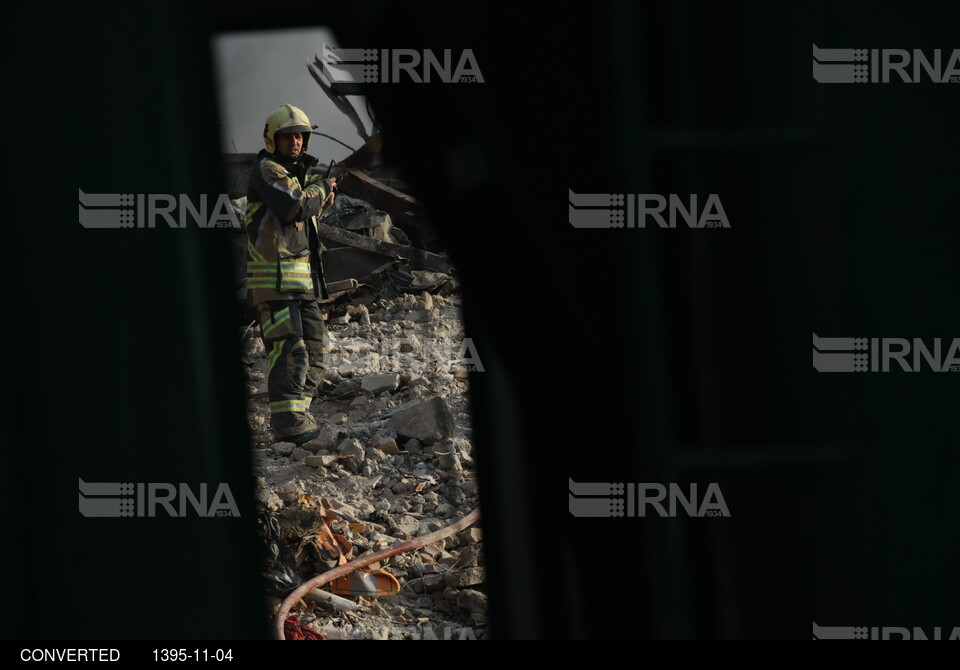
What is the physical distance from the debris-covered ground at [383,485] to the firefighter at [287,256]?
51 centimetres

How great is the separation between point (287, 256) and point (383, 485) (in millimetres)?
1500

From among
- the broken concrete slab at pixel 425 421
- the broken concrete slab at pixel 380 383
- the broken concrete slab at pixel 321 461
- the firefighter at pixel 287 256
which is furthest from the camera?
the broken concrete slab at pixel 380 383

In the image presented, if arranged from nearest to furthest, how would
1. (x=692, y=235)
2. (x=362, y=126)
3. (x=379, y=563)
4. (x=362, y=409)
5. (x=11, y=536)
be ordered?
(x=11, y=536)
(x=692, y=235)
(x=379, y=563)
(x=362, y=409)
(x=362, y=126)

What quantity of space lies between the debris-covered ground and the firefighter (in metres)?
0.51

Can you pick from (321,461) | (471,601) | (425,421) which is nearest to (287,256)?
(321,461)

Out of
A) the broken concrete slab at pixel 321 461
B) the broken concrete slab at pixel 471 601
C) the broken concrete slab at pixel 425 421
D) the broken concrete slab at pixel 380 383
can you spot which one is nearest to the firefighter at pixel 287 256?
the broken concrete slab at pixel 321 461

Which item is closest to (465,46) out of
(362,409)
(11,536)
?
(11,536)

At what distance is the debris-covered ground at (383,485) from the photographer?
142 inches

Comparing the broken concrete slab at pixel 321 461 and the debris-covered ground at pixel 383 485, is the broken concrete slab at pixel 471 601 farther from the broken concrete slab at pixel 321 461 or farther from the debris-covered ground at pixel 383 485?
the broken concrete slab at pixel 321 461

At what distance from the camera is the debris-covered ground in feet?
11.9

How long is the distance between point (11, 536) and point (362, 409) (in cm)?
534

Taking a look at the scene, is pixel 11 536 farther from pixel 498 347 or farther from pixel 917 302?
pixel 917 302

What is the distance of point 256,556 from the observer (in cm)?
99

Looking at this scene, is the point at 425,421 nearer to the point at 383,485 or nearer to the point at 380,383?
the point at 383,485
